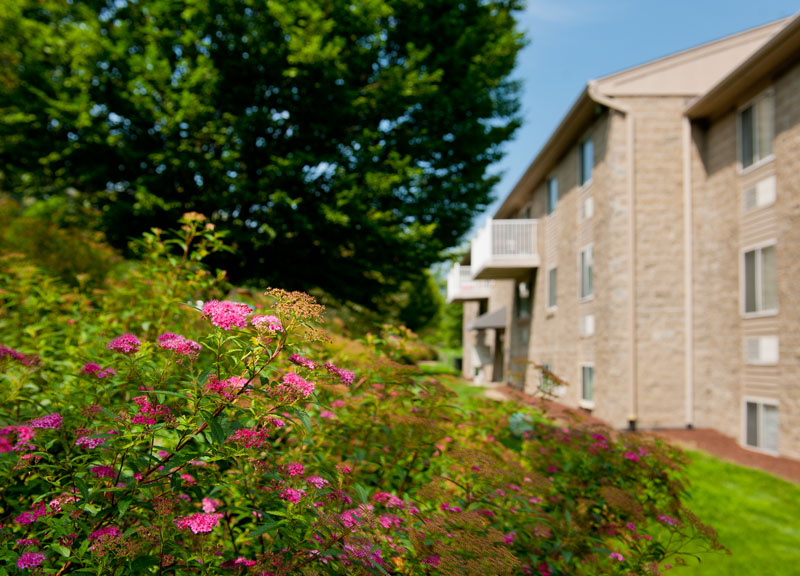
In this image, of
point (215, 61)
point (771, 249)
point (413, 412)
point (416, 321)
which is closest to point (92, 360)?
point (413, 412)

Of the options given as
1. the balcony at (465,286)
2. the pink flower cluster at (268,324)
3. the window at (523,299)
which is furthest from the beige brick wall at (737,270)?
the balcony at (465,286)

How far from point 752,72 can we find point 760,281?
4.20 meters

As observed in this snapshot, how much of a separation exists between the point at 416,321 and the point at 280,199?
100ft

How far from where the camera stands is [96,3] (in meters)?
12.6

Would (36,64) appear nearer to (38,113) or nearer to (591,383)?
(38,113)

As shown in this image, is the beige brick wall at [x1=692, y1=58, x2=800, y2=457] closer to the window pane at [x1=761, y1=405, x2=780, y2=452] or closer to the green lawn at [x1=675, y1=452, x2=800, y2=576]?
the window pane at [x1=761, y1=405, x2=780, y2=452]

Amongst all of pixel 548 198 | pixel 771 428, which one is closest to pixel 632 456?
pixel 771 428

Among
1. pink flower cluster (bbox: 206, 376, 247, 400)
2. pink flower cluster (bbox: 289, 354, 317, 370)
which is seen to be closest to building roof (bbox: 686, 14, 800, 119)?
pink flower cluster (bbox: 289, 354, 317, 370)

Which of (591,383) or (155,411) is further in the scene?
(591,383)

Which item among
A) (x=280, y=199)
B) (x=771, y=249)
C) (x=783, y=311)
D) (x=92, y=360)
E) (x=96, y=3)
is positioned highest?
(x=96, y=3)

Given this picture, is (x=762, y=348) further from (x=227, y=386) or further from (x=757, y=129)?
(x=227, y=386)

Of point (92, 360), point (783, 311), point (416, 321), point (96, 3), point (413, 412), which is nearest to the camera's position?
point (92, 360)

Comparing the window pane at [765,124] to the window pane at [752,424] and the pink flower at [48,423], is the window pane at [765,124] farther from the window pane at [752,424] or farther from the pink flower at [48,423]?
the pink flower at [48,423]

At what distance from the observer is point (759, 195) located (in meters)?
10.8
